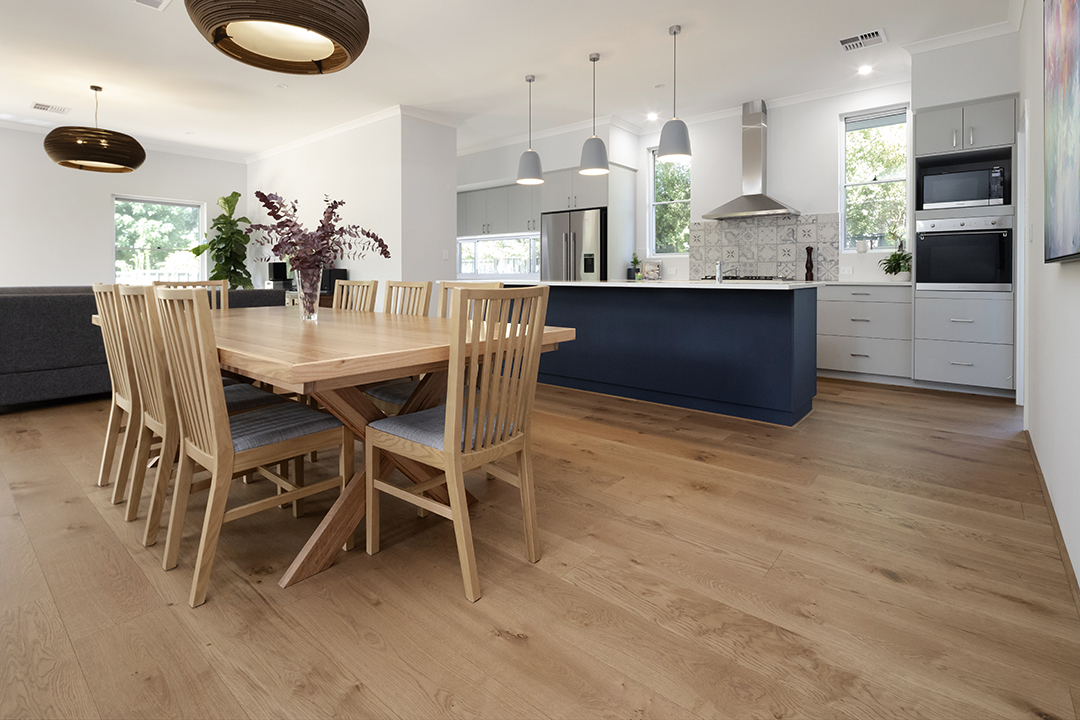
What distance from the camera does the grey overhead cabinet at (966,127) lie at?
4.17m

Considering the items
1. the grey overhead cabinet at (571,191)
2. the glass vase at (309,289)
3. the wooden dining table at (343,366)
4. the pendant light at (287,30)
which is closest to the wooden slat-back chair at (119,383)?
the wooden dining table at (343,366)

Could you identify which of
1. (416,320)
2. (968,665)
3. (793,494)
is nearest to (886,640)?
(968,665)

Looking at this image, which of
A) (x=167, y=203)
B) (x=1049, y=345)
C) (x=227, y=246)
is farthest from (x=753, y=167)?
(x=167, y=203)

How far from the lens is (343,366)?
1.51 meters

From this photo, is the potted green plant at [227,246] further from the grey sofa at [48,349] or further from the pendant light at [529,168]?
the pendant light at [529,168]

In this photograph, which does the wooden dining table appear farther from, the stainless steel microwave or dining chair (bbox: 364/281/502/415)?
the stainless steel microwave

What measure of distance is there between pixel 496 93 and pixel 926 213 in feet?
12.4

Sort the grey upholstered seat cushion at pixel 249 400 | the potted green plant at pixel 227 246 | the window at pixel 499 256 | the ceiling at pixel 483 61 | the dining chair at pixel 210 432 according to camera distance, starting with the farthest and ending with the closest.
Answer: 1. the potted green plant at pixel 227 246
2. the window at pixel 499 256
3. the ceiling at pixel 483 61
4. the grey upholstered seat cushion at pixel 249 400
5. the dining chair at pixel 210 432

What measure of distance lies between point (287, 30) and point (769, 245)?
4.89 m

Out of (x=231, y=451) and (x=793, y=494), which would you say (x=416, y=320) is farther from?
(x=793, y=494)

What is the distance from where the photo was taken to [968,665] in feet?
4.52

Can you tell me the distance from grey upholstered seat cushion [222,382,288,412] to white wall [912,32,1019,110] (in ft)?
16.1

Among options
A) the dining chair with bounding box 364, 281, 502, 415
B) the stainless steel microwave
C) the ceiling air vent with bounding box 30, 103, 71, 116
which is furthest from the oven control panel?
the ceiling air vent with bounding box 30, 103, 71, 116

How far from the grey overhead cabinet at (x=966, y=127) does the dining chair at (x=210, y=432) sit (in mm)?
4727
